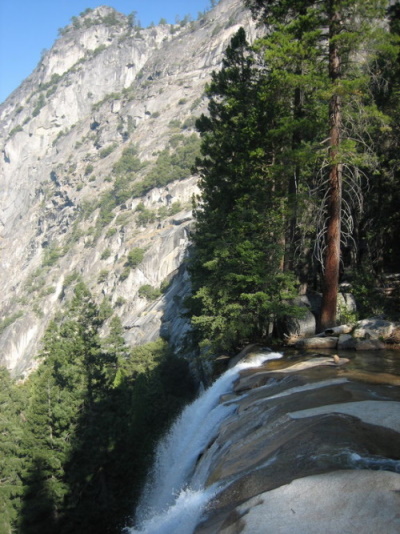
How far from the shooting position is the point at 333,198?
1167 centimetres

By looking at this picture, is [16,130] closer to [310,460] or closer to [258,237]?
[258,237]

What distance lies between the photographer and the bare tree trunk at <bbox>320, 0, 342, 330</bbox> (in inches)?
456

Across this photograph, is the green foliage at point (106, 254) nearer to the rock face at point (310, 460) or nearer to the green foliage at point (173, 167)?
the green foliage at point (173, 167)

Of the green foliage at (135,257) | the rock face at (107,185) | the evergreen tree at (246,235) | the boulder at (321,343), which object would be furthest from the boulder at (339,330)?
the green foliage at (135,257)

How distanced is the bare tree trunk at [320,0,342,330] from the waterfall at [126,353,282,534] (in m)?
2.27

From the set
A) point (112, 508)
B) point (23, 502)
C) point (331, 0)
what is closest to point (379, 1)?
point (331, 0)

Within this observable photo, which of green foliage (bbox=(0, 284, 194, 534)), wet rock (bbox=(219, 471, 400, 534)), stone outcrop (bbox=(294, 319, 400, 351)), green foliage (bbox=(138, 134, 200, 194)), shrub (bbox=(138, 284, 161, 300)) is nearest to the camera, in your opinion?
wet rock (bbox=(219, 471, 400, 534))

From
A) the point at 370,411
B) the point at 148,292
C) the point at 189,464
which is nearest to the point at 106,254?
the point at 148,292

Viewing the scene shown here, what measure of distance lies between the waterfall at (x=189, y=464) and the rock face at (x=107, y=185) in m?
35.8

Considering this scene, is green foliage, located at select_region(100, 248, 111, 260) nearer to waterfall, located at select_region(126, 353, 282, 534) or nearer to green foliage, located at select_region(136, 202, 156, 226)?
green foliage, located at select_region(136, 202, 156, 226)

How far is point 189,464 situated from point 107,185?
144074mm

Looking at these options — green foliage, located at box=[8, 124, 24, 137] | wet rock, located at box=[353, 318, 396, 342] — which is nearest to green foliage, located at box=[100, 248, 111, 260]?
wet rock, located at box=[353, 318, 396, 342]

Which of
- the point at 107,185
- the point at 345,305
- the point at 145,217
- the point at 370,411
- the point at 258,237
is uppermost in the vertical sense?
the point at 107,185

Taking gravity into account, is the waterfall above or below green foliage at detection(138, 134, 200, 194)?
below
